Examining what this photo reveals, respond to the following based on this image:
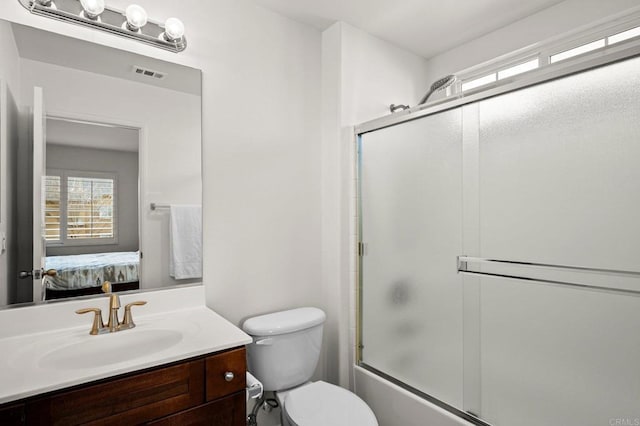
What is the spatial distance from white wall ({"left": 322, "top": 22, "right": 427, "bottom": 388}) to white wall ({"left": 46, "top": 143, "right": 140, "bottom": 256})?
1.09m

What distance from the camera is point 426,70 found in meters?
2.71

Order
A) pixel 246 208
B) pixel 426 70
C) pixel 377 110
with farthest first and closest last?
pixel 426 70, pixel 377 110, pixel 246 208

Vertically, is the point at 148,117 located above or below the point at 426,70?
below

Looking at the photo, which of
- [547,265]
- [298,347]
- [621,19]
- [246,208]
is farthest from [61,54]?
[621,19]

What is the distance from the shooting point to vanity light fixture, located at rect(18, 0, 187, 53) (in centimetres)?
136

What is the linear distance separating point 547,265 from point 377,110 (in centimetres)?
141

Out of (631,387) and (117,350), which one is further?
(117,350)

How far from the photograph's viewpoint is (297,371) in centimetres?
178

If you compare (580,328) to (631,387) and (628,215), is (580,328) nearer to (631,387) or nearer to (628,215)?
(631,387)

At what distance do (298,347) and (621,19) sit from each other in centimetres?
240

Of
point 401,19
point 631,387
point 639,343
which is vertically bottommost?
point 631,387

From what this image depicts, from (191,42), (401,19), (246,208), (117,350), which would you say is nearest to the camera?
(117,350)

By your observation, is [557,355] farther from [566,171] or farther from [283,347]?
[283,347]

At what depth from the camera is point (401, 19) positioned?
211 centimetres
